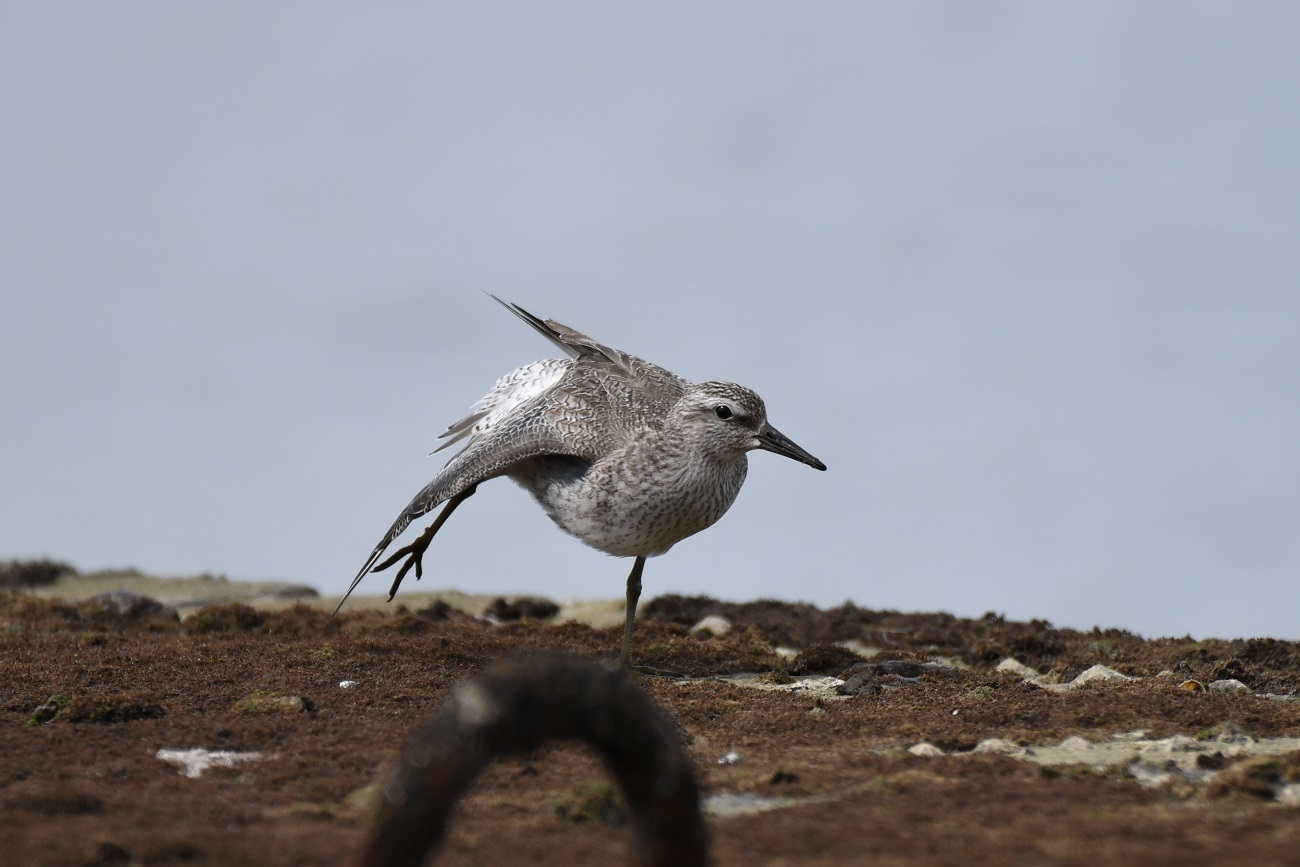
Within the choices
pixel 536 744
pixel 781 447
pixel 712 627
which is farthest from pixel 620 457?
pixel 536 744

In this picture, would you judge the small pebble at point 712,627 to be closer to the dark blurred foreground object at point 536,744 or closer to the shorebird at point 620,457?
the shorebird at point 620,457

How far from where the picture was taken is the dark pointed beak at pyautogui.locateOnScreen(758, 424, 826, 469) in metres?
9.61

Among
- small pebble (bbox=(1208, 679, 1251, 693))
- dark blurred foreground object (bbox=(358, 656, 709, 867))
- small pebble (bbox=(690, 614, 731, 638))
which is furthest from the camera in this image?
small pebble (bbox=(690, 614, 731, 638))

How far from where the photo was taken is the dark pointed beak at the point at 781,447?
9.61 m

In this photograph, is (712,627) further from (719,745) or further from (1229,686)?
(719,745)

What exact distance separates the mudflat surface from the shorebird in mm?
919

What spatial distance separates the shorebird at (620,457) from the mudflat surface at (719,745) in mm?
919

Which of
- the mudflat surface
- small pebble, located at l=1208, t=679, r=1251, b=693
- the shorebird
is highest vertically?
the shorebird

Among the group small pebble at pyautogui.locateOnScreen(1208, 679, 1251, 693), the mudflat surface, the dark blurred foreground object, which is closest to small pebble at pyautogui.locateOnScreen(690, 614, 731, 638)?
the mudflat surface

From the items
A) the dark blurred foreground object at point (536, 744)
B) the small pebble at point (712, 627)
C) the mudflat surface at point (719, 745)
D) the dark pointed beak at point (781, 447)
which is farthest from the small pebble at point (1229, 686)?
the dark blurred foreground object at point (536, 744)

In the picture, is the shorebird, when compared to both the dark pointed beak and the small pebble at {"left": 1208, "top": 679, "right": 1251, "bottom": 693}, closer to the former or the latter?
the dark pointed beak

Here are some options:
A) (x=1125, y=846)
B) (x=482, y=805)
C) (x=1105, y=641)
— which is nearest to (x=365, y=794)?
(x=482, y=805)

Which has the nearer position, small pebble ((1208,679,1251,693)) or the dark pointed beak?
small pebble ((1208,679,1251,693))

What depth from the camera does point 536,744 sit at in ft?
13.2
